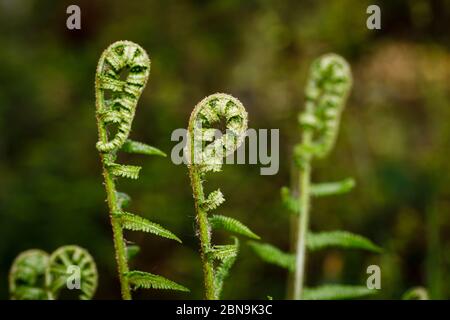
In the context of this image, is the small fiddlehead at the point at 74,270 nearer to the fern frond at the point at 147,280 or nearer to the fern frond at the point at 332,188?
the fern frond at the point at 147,280

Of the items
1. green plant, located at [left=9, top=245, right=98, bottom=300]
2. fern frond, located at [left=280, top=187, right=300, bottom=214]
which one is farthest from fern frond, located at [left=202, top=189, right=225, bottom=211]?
fern frond, located at [left=280, top=187, right=300, bottom=214]

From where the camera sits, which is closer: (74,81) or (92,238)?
(92,238)

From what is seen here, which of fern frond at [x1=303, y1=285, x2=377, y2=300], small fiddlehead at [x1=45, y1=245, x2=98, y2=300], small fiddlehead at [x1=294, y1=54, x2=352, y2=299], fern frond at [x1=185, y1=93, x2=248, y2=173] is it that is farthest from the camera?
small fiddlehead at [x1=294, y1=54, x2=352, y2=299]

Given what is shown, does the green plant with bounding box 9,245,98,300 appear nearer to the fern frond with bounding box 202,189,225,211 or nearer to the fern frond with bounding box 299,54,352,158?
the fern frond with bounding box 202,189,225,211

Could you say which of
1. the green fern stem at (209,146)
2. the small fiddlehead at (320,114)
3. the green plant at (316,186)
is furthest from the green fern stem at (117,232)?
the small fiddlehead at (320,114)

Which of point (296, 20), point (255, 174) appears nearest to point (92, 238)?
point (255, 174)

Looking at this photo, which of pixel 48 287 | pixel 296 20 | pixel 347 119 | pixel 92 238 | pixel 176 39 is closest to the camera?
pixel 48 287
